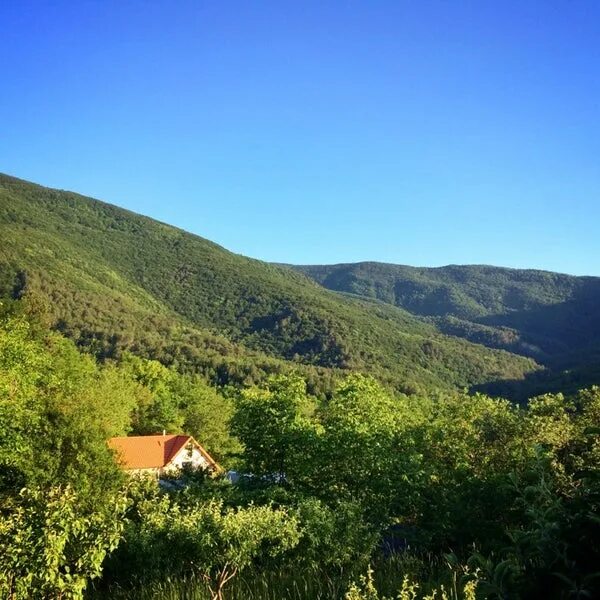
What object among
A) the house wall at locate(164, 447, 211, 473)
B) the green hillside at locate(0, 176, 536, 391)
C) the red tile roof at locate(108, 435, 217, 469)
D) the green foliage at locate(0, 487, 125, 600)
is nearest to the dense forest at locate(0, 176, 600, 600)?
the green foliage at locate(0, 487, 125, 600)

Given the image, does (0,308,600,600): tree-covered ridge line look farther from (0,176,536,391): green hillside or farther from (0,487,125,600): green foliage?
(0,176,536,391): green hillside

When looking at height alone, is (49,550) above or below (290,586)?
above

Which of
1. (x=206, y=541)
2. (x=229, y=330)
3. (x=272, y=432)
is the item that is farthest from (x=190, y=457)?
(x=229, y=330)

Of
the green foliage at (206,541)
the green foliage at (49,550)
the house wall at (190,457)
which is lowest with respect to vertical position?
the house wall at (190,457)

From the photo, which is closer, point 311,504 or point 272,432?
point 311,504

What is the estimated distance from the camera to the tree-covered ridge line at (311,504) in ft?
13.2

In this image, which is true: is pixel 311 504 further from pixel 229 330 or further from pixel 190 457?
pixel 229 330

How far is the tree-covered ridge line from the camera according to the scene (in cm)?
401

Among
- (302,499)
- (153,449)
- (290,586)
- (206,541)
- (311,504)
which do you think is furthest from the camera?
(153,449)

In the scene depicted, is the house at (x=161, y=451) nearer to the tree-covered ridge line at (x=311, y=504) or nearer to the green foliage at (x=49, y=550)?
the tree-covered ridge line at (x=311, y=504)

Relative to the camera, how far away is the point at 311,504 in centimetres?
1357

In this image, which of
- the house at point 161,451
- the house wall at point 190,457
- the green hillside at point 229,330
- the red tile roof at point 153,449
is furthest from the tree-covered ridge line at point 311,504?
the green hillside at point 229,330

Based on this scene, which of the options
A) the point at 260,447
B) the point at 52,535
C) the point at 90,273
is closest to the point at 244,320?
the point at 90,273

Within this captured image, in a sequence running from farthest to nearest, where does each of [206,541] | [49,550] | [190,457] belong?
[190,457] < [206,541] < [49,550]
